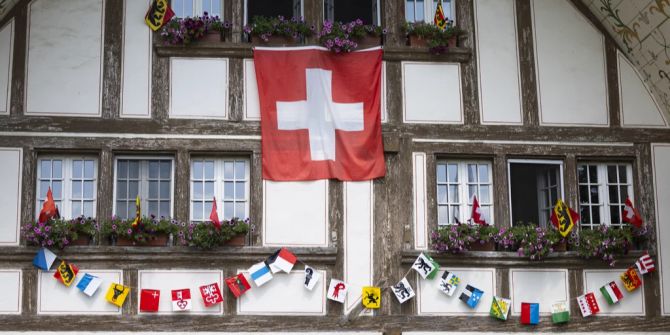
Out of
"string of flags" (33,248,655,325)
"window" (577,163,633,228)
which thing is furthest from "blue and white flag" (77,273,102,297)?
"window" (577,163,633,228)

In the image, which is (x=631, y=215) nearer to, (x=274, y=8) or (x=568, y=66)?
(x=568, y=66)

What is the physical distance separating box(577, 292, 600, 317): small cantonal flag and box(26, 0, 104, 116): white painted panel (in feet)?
20.5

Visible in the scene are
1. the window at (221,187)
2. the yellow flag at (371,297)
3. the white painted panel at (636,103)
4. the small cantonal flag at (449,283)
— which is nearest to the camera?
the yellow flag at (371,297)

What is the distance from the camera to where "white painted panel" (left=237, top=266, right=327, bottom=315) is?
13141 mm

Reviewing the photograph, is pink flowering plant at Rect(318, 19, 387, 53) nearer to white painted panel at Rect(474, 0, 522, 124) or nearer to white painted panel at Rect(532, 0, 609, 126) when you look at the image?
white painted panel at Rect(474, 0, 522, 124)

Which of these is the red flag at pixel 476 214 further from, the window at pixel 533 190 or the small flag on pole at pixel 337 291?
the small flag on pole at pixel 337 291

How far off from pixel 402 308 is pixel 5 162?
16.3 ft

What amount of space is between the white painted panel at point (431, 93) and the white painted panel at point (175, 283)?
10.3 feet

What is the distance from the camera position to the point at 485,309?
13.5 meters

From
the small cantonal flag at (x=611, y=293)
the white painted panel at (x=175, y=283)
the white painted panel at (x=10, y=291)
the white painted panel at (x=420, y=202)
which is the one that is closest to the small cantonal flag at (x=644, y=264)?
the small cantonal flag at (x=611, y=293)

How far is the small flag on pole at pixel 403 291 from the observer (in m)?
13.3

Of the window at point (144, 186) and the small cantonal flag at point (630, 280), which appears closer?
the window at point (144, 186)

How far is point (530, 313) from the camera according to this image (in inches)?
530

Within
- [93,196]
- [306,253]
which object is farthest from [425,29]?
[93,196]
